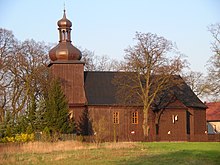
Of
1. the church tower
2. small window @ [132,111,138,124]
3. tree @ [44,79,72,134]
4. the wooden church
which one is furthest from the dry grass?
small window @ [132,111,138,124]

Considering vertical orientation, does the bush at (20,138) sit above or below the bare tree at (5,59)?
below

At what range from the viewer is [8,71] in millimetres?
52094

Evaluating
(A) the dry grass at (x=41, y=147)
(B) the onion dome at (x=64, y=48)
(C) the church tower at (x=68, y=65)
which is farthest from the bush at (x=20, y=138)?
(B) the onion dome at (x=64, y=48)

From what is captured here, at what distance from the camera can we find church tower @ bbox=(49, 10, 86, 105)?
53.4 meters

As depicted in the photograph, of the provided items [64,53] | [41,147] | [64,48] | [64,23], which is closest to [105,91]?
[64,53]

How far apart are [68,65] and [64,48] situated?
1788mm

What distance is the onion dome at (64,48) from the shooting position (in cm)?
5331

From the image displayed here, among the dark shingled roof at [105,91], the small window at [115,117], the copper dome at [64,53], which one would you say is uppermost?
the copper dome at [64,53]

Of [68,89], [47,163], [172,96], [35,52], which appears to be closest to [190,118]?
[172,96]

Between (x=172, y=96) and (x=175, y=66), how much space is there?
655 cm

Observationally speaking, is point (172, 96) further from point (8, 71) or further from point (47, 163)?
point (47, 163)

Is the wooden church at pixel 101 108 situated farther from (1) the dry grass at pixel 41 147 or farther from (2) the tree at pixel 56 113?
(1) the dry grass at pixel 41 147

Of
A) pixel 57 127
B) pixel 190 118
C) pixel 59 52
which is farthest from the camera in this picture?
pixel 190 118

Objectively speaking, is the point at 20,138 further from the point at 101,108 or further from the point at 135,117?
the point at 135,117
